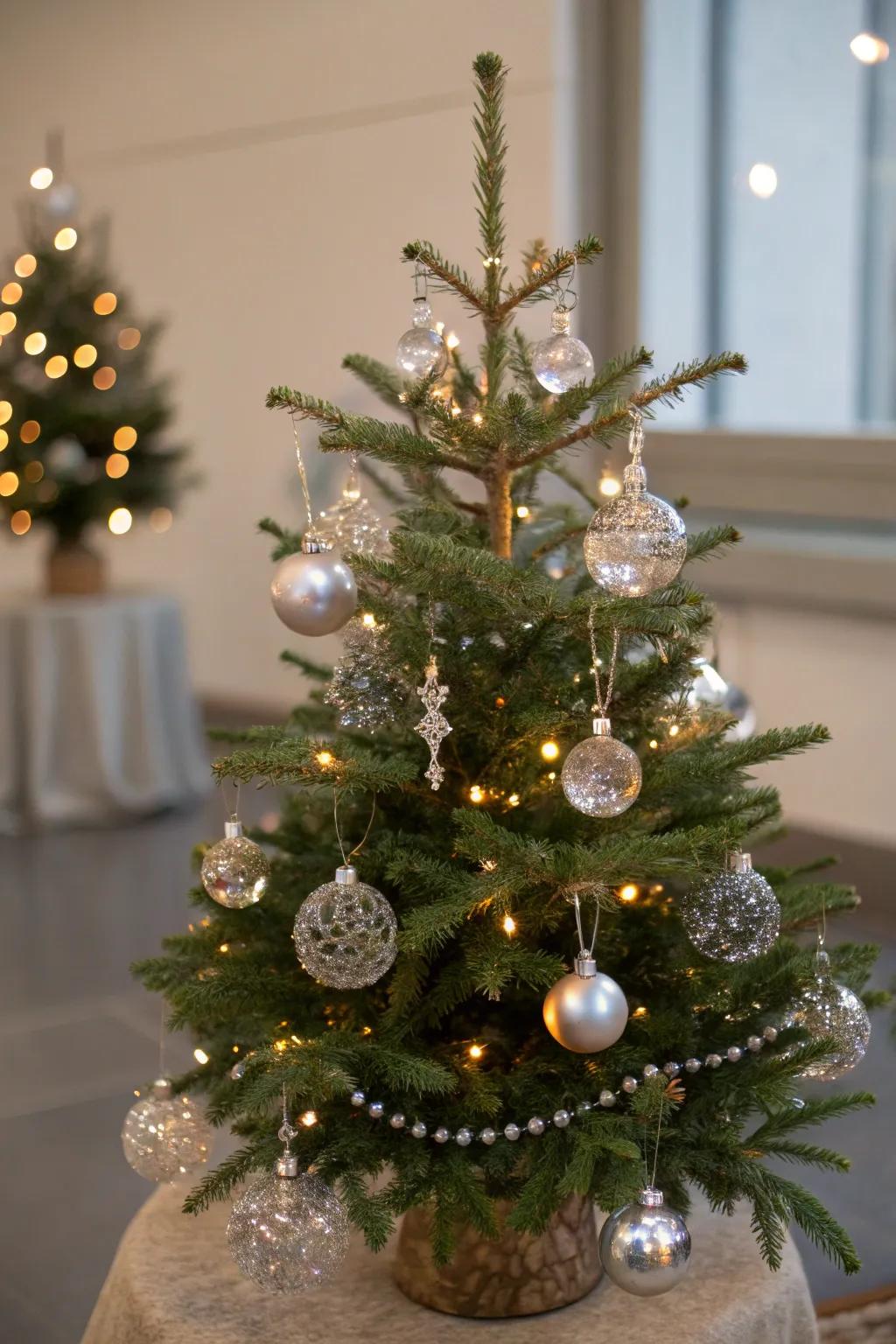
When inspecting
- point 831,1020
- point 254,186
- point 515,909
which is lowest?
point 831,1020

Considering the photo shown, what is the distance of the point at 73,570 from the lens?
512cm

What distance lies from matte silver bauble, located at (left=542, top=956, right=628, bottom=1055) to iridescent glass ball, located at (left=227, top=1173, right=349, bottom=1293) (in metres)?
0.23

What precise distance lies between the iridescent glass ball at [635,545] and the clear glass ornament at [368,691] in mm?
222

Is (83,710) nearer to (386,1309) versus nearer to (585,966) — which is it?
(386,1309)

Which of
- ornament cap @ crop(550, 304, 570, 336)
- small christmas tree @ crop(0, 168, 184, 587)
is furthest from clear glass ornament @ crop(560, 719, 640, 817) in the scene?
small christmas tree @ crop(0, 168, 184, 587)

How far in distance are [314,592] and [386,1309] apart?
0.63 m

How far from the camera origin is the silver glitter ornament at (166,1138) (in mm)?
1438

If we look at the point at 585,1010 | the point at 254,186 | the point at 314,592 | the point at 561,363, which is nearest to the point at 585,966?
the point at 585,1010

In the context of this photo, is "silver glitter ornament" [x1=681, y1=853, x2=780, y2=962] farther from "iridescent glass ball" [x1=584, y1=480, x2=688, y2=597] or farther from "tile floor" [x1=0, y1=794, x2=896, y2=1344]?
"tile floor" [x1=0, y1=794, x2=896, y2=1344]

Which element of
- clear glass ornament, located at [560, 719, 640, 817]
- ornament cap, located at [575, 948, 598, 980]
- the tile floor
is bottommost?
the tile floor

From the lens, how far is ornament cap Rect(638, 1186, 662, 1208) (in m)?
1.19

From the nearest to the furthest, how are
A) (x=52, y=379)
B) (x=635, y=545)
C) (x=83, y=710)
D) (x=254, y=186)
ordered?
(x=635, y=545), (x=83, y=710), (x=52, y=379), (x=254, y=186)

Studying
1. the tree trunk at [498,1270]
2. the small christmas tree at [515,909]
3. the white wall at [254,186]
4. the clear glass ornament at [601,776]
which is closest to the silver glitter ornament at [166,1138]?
the small christmas tree at [515,909]

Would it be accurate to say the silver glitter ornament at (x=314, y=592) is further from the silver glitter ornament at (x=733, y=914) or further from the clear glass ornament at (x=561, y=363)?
the silver glitter ornament at (x=733, y=914)
